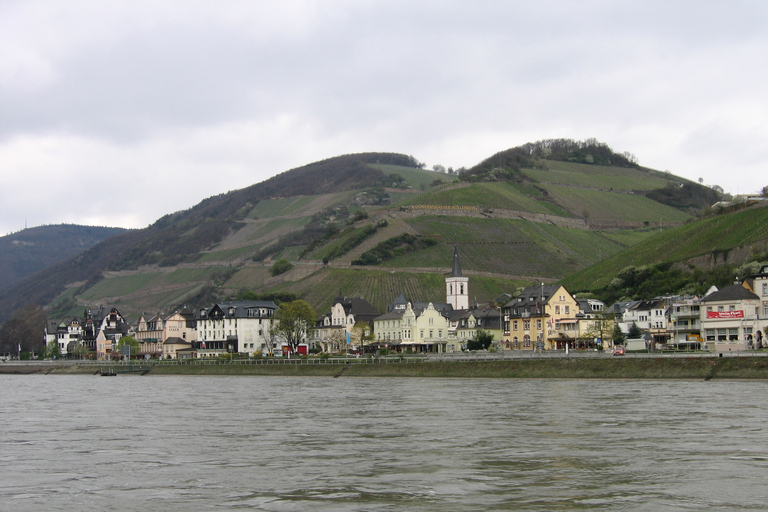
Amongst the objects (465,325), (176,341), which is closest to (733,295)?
(465,325)

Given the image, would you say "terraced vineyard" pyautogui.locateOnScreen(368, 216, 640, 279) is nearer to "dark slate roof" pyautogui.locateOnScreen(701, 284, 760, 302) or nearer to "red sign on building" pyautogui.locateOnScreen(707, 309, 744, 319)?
"dark slate roof" pyautogui.locateOnScreen(701, 284, 760, 302)

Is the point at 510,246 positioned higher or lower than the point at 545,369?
higher

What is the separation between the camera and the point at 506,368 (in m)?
74.6

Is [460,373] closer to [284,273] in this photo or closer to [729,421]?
[729,421]

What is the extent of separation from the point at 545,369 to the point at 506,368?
3.97m

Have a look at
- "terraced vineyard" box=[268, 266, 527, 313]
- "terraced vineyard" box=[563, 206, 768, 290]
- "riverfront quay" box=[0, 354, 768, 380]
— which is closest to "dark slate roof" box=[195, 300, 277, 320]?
"terraced vineyard" box=[268, 266, 527, 313]

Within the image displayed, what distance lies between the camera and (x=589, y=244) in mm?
175375

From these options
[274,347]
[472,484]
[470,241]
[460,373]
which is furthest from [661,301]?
[472,484]

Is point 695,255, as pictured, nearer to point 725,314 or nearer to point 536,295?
point 536,295

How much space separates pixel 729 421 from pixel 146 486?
2455cm

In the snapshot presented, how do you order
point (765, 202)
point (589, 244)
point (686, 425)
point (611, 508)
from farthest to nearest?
point (589, 244)
point (765, 202)
point (686, 425)
point (611, 508)

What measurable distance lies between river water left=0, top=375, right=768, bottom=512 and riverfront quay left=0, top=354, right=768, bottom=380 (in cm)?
806

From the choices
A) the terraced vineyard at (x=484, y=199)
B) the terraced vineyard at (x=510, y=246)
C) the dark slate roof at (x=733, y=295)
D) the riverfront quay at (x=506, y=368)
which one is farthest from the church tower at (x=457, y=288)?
the dark slate roof at (x=733, y=295)

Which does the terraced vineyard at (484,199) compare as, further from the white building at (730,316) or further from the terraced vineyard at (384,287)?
the white building at (730,316)
